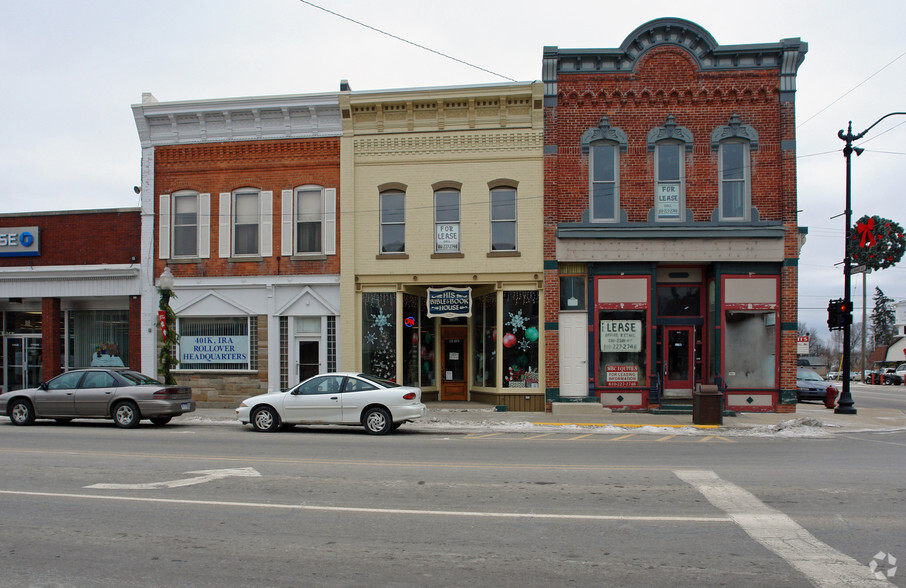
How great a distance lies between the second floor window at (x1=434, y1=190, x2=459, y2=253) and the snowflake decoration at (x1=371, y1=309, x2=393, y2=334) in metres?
2.50

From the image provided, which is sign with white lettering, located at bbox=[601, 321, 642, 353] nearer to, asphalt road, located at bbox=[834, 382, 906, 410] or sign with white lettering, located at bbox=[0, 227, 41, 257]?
asphalt road, located at bbox=[834, 382, 906, 410]

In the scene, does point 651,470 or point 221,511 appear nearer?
point 221,511

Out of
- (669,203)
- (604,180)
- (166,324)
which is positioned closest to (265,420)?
(166,324)

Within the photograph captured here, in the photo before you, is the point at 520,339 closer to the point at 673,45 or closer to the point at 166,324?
the point at 673,45

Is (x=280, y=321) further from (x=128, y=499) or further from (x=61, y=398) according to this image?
(x=128, y=499)

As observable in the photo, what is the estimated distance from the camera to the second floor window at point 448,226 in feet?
67.9

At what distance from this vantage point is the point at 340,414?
49.8 feet

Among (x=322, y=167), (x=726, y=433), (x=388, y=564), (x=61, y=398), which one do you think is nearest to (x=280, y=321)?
(x=322, y=167)

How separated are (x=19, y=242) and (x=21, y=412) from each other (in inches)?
326

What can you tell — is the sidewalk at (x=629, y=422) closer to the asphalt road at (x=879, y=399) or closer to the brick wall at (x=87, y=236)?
the brick wall at (x=87, y=236)

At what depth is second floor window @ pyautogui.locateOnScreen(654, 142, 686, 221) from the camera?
65.7ft

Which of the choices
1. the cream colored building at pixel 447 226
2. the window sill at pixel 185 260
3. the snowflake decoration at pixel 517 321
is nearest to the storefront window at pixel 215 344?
the window sill at pixel 185 260

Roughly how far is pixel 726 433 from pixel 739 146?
8.73 m

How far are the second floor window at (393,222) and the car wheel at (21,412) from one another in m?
10.0
